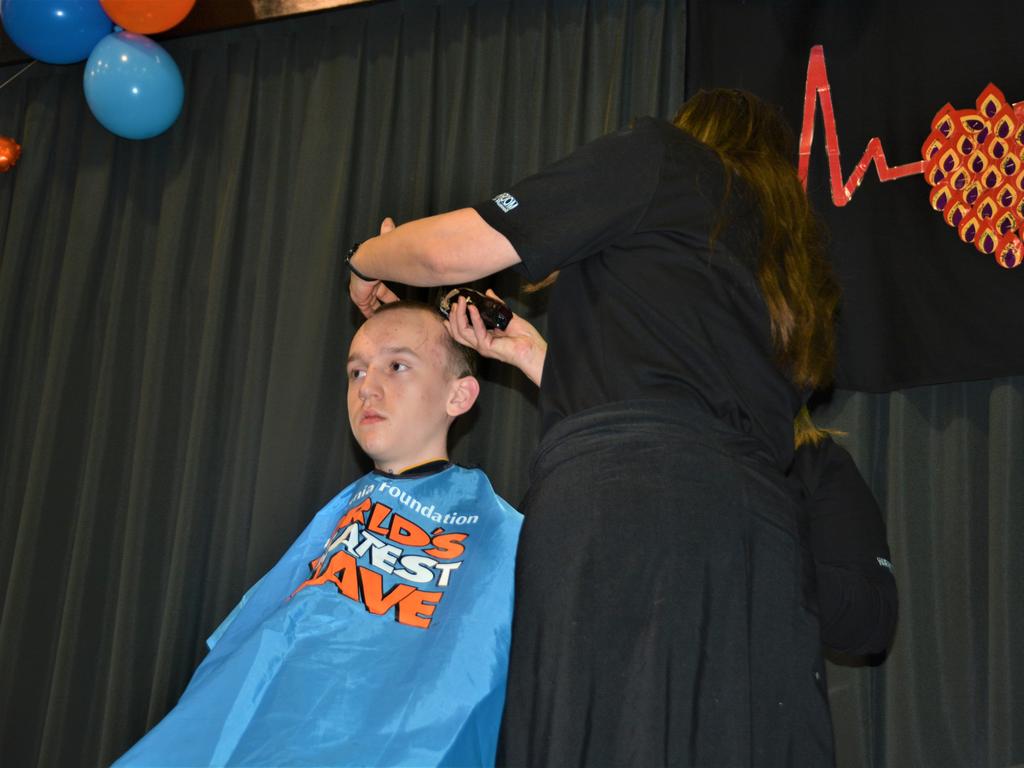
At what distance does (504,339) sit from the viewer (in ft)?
6.15

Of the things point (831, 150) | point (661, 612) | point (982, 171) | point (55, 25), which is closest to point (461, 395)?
point (661, 612)

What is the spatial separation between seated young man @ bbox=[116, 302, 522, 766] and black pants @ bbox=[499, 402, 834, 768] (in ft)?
0.84

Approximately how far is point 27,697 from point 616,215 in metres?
2.76

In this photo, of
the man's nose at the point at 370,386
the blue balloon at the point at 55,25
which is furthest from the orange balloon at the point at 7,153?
the man's nose at the point at 370,386

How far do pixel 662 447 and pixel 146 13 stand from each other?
2.57 meters

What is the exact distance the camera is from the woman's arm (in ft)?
4.81

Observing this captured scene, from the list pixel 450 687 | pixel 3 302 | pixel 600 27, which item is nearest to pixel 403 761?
pixel 450 687

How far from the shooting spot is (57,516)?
3.54 metres

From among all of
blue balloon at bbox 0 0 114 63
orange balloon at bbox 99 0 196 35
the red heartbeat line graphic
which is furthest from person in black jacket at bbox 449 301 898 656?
blue balloon at bbox 0 0 114 63

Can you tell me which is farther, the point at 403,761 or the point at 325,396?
the point at 325,396

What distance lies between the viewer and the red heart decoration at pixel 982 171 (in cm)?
259

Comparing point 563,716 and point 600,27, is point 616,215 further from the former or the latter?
point 600,27

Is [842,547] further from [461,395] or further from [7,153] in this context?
[7,153]

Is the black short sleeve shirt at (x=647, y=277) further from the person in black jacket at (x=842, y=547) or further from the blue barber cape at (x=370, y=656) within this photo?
the blue barber cape at (x=370, y=656)
